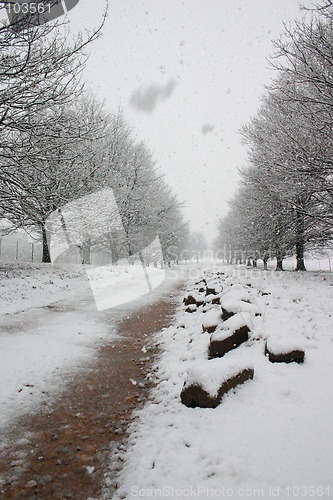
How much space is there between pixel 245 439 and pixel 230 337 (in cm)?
184

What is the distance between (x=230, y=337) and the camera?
13.1 ft

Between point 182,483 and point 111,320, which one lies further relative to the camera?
point 111,320

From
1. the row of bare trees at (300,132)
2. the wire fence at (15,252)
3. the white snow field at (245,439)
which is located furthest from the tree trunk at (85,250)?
the wire fence at (15,252)

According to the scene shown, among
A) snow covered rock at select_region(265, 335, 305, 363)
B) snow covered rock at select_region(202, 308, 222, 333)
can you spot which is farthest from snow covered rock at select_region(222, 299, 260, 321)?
snow covered rock at select_region(265, 335, 305, 363)

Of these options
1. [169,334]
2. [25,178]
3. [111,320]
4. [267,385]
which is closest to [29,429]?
[267,385]

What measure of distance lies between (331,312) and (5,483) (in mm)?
5568

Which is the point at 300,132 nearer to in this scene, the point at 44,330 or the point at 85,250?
the point at 44,330

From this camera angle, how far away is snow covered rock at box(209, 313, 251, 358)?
3936 millimetres

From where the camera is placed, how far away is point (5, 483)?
201 cm

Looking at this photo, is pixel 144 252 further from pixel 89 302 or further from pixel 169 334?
pixel 169 334

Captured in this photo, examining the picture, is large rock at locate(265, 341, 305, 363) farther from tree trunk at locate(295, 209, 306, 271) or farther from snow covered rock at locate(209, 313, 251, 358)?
tree trunk at locate(295, 209, 306, 271)

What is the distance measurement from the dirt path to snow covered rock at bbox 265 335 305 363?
65.9 inches

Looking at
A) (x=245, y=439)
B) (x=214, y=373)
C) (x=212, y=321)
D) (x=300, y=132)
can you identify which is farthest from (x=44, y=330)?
(x=300, y=132)

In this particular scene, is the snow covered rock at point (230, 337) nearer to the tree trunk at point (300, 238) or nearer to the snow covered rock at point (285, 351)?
the snow covered rock at point (285, 351)
